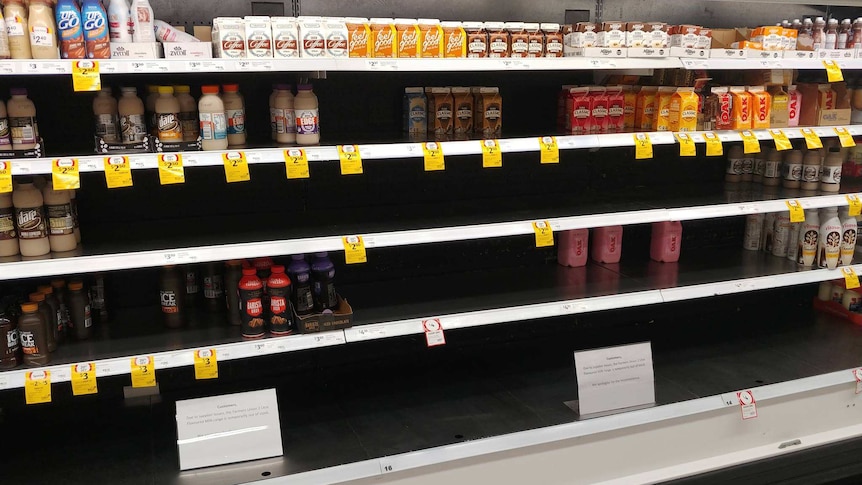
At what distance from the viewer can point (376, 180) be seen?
288 cm

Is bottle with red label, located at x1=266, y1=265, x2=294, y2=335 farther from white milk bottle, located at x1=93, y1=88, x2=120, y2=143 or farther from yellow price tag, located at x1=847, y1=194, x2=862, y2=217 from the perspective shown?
yellow price tag, located at x1=847, y1=194, x2=862, y2=217

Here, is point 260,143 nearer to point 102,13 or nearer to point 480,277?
point 102,13

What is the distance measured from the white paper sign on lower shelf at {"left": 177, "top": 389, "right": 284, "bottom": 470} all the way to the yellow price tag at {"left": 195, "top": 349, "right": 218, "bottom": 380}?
166 mm

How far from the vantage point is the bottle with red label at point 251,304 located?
230 centimetres

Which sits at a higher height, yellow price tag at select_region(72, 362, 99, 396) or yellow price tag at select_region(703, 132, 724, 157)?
yellow price tag at select_region(703, 132, 724, 157)

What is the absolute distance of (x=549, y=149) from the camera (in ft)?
8.12

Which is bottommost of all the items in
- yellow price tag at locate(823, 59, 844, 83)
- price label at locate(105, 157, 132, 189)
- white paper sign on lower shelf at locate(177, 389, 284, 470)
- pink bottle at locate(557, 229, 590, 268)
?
white paper sign on lower shelf at locate(177, 389, 284, 470)

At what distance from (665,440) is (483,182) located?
125 centimetres

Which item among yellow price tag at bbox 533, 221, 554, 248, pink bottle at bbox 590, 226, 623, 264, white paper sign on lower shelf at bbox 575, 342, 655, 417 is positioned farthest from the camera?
pink bottle at bbox 590, 226, 623, 264

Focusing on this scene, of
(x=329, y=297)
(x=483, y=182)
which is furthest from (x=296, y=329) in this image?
(x=483, y=182)

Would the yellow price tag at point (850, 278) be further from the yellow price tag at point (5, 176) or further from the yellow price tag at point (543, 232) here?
the yellow price tag at point (5, 176)

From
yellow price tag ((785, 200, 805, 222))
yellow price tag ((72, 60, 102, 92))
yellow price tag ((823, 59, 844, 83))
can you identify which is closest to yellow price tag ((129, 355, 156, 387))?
yellow price tag ((72, 60, 102, 92))

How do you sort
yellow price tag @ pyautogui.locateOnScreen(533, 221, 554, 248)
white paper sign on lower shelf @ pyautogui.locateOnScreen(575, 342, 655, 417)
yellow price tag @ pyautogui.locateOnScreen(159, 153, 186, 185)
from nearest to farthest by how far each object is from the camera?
yellow price tag @ pyautogui.locateOnScreen(159, 153, 186, 185)
yellow price tag @ pyautogui.locateOnScreen(533, 221, 554, 248)
white paper sign on lower shelf @ pyautogui.locateOnScreen(575, 342, 655, 417)

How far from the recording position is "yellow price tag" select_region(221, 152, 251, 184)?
6.93 feet
